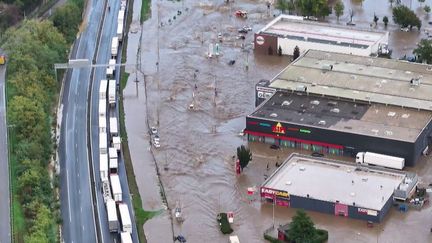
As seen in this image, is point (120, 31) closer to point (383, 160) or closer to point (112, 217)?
point (383, 160)

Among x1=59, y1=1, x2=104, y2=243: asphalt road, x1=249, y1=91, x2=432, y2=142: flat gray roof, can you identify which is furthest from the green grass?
x1=249, y1=91, x2=432, y2=142: flat gray roof

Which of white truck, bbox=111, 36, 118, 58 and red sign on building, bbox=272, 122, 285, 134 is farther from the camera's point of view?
white truck, bbox=111, 36, 118, 58

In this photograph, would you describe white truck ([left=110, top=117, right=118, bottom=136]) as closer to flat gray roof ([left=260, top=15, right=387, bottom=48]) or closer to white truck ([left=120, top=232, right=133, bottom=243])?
white truck ([left=120, top=232, right=133, bottom=243])

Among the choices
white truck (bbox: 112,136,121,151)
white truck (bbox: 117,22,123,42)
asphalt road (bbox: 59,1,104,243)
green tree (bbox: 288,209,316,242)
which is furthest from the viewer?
white truck (bbox: 117,22,123,42)

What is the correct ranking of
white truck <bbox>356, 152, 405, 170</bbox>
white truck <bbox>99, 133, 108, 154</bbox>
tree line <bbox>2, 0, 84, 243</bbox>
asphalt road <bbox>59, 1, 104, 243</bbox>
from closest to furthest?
tree line <bbox>2, 0, 84, 243</bbox>, asphalt road <bbox>59, 1, 104, 243</bbox>, white truck <bbox>356, 152, 405, 170</bbox>, white truck <bbox>99, 133, 108, 154</bbox>

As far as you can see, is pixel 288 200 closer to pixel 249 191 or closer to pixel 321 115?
pixel 249 191
